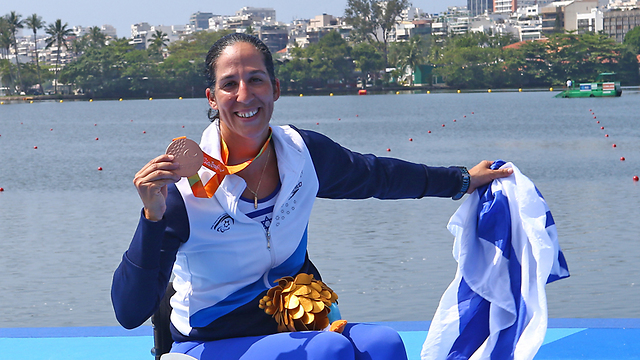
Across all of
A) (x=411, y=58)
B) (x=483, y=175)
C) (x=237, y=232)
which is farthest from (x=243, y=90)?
(x=411, y=58)

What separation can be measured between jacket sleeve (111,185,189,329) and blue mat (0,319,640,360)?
3.90 ft

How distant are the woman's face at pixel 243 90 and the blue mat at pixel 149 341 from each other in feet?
4.16

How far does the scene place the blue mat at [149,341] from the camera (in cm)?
289

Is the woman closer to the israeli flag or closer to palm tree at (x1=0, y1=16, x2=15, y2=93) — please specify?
the israeli flag

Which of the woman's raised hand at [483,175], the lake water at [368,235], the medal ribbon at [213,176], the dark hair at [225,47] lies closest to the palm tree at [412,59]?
the lake water at [368,235]

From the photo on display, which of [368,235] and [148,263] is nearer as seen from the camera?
[148,263]

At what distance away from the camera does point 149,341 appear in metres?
3.10

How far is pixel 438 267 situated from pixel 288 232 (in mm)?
4277

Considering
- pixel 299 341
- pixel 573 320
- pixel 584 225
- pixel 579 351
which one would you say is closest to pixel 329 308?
pixel 299 341

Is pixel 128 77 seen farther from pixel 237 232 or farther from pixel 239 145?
pixel 237 232

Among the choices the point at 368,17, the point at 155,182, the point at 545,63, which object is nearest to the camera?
the point at 155,182

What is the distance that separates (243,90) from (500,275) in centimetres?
94

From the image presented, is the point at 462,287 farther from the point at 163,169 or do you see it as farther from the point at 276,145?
the point at 163,169

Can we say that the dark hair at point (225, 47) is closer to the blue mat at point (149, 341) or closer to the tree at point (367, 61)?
the blue mat at point (149, 341)
